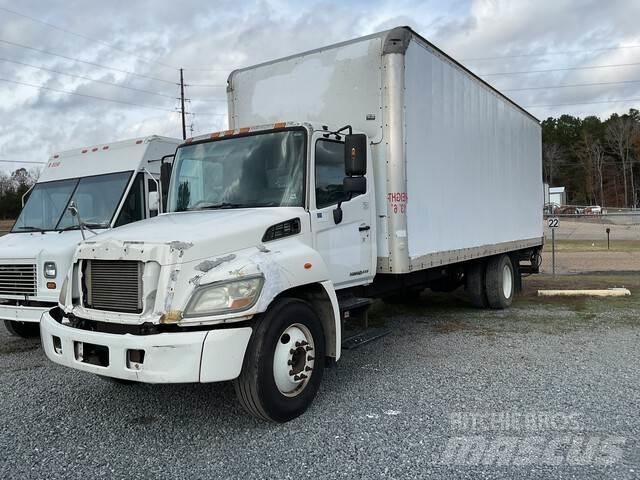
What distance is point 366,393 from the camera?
5137mm

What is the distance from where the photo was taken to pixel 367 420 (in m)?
4.44

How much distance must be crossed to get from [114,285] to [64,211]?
174 inches

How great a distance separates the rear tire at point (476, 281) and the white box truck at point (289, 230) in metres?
1.35

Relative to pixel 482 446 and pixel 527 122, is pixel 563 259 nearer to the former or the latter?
pixel 527 122

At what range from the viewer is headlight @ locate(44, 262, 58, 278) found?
→ 655 centimetres

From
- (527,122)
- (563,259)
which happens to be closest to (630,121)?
(563,259)

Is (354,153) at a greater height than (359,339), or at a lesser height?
greater

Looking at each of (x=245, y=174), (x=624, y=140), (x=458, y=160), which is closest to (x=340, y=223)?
(x=245, y=174)

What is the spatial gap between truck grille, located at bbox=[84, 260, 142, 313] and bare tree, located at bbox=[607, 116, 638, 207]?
353 feet

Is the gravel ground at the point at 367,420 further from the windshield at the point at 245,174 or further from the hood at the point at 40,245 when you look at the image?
the windshield at the point at 245,174

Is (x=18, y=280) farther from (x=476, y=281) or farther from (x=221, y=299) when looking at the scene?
(x=476, y=281)

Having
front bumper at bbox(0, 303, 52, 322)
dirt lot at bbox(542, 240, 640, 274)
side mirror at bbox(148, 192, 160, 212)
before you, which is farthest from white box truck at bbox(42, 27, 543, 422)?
dirt lot at bbox(542, 240, 640, 274)

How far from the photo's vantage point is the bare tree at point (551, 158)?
101 m

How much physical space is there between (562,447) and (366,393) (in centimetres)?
180
